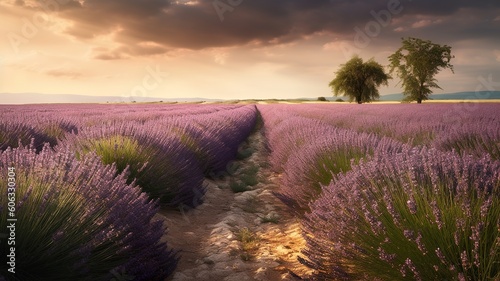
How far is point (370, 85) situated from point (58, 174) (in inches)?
1763

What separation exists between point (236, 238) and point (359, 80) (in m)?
43.7

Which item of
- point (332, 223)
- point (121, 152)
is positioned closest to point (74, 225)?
point (332, 223)

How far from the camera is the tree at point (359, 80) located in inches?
Answer: 1716

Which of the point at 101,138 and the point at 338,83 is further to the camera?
the point at 338,83

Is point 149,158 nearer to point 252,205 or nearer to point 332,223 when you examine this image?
point 252,205

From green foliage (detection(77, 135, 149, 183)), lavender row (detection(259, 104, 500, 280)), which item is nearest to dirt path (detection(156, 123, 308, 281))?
lavender row (detection(259, 104, 500, 280))

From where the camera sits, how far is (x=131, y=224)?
6.72ft

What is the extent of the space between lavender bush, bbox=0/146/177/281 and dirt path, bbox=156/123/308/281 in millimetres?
524

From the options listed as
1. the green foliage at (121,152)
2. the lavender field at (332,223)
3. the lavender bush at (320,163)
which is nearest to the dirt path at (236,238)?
the lavender field at (332,223)

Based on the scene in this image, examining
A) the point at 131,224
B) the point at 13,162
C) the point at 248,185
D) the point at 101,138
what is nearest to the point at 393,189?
the point at 131,224

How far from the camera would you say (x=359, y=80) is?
44.1 metres

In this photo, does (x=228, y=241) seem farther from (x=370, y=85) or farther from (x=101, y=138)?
(x=370, y=85)

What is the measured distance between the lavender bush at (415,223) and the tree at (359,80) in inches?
1701

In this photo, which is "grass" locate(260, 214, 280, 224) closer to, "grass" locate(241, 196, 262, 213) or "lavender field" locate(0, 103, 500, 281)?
"grass" locate(241, 196, 262, 213)
